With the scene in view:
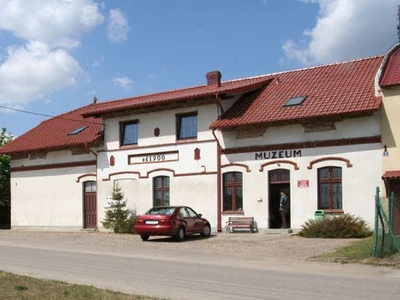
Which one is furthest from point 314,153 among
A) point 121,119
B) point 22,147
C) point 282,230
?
point 22,147

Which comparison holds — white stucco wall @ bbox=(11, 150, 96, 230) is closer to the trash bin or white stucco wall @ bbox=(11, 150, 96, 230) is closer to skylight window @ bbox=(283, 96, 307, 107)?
skylight window @ bbox=(283, 96, 307, 107)

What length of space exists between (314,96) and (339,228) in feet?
20.1

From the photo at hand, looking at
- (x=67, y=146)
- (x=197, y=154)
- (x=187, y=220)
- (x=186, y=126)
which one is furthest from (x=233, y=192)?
(x=67, y=146)

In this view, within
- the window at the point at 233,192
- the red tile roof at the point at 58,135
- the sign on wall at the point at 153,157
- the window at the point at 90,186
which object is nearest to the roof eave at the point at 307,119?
the window at the point at 233,192

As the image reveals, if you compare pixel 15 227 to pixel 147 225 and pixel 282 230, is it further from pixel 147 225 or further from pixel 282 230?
pixel 282 230

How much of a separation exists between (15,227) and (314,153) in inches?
792

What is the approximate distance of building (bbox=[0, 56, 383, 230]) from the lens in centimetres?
2194

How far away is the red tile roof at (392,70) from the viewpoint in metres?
21.2

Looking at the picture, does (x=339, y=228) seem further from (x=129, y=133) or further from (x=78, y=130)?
(x=78, y=130)

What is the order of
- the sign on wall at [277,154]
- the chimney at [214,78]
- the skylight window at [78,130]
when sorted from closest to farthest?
the sign on wall at [277,154] → the chimney at [214,78] → the skylight window at [78,130]

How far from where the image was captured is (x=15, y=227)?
33562 mm

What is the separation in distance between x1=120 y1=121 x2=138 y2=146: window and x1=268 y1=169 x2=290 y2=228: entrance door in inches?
315

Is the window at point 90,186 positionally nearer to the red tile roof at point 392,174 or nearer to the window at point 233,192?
the window at point 233,192

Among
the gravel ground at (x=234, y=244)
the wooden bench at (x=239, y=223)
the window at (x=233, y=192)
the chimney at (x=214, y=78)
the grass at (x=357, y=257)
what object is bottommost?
the gravel ground at (x=234, y=244)
